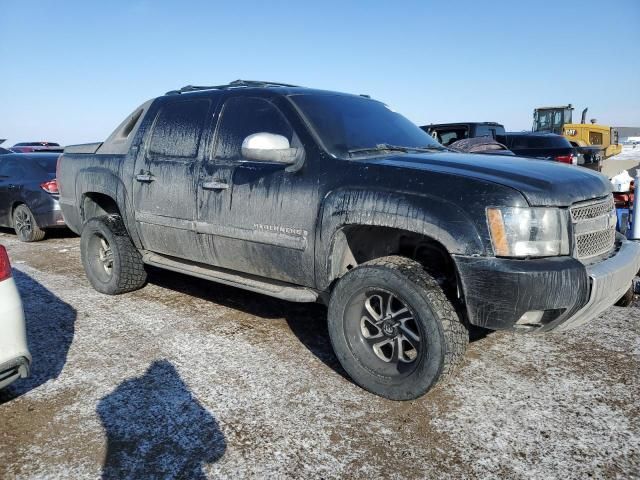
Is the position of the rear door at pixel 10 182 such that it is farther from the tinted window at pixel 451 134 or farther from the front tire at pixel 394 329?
the tinted window at pixel 451 134

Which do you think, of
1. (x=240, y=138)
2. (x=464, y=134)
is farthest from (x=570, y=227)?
(x=464, y=134)

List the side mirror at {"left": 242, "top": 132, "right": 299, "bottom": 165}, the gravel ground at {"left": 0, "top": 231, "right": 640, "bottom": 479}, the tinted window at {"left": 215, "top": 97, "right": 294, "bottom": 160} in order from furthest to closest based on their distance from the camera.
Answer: the tinted window at {"left": 215, "top": 97, "right": 294, "bottom": 160} < the side mirror at {"left": 242, "top": 132, "right": 299, "bottom": 165} < the gravel ground at {"left": 0, "top": 231, "right": 640, "bottom": 479}

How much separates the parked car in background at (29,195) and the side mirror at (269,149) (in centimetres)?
582

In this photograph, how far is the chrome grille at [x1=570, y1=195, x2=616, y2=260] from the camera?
2.88 meters

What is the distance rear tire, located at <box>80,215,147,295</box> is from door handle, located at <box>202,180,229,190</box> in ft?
4.92

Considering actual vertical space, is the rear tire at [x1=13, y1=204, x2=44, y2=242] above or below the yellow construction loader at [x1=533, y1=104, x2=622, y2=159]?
below

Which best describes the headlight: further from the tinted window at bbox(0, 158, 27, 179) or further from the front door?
the tinted window at bbox(0, 158, 27, 179)

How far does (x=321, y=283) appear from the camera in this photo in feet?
11.2

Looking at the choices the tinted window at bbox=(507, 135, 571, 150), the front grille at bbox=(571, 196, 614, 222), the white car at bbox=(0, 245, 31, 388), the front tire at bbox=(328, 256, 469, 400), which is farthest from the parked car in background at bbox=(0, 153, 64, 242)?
the tinted window at bbox=(507, 135, 571, 150)

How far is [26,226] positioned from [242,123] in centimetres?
609

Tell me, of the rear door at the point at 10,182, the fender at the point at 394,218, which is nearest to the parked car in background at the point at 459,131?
the rear door at the point at 10,182

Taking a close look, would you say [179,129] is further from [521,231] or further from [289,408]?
→ [521,231]

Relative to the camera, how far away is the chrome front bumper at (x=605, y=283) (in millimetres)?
2773

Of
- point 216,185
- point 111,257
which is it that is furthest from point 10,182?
point 216,185
